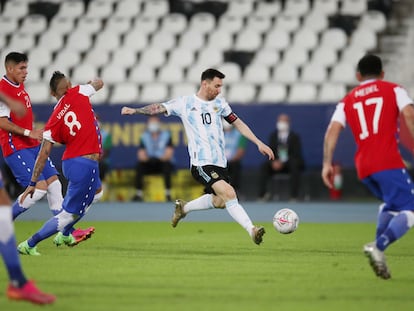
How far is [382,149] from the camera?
9.45 meters

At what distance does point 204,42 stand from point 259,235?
1551 cm

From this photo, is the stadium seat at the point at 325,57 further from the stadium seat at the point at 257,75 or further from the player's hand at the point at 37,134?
the player's hand at the point at 37,134

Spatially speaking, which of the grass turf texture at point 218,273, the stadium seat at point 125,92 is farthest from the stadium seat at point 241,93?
the grass turf texture at point 218,273

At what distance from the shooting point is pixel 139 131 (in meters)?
24.9

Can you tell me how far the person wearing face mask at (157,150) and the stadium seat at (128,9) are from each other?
4.94 meters

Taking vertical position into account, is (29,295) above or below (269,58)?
above

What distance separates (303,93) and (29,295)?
1758cm

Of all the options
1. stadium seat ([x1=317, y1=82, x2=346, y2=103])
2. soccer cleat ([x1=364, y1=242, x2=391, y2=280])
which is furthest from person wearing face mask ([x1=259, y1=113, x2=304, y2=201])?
soccer cleat ([x1=364, y1=242, x2=391, y2=280])

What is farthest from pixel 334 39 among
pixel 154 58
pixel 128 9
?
pixel 128 9

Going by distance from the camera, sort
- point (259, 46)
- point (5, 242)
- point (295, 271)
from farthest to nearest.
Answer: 1. point (259, 46)
2. point (295, 271)
3. point (5, 242)

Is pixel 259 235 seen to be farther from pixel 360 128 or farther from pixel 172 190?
pixel 172 190

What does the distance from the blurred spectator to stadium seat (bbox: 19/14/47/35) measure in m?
7.18

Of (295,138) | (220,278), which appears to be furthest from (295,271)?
(295,138)

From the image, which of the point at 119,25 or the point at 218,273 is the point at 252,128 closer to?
the point at 119,25
